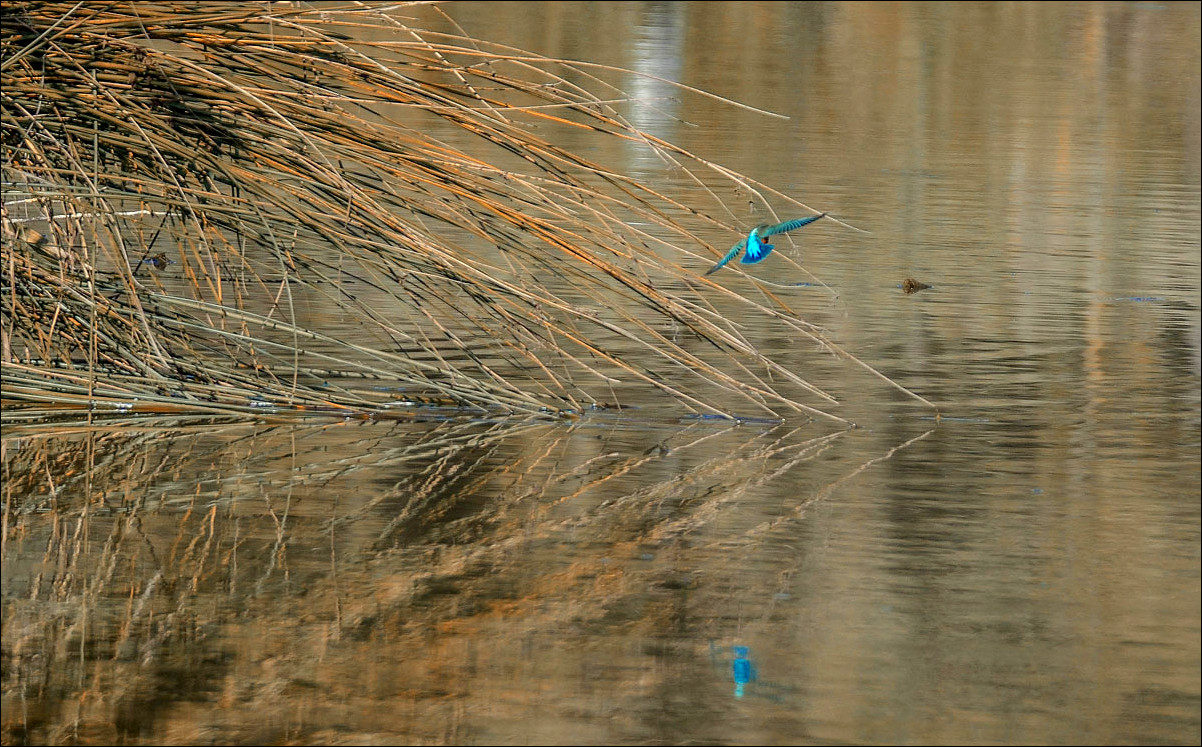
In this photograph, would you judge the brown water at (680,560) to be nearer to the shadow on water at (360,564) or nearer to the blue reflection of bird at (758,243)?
the shadow on water at (360,564)

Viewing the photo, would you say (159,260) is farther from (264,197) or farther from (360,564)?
(360,564)

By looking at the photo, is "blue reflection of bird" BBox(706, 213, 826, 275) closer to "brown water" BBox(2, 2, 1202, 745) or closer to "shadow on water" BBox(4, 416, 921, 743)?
"brown water" BBox(2, 2, 1202, 745)

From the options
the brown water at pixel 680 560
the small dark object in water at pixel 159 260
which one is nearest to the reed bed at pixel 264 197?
the brown water at pixel 680 560

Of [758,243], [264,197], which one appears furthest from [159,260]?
[758,243]

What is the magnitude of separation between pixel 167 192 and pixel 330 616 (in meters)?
1.90

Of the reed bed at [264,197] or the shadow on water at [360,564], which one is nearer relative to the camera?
the shadow on water at [360,564]

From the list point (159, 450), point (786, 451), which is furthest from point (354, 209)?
point (786, 451)

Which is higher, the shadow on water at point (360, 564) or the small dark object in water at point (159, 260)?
the shadow on water at point (360, 564)

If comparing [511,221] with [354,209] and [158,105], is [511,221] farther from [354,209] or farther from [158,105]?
[158,105]

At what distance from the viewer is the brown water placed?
3.25 metres

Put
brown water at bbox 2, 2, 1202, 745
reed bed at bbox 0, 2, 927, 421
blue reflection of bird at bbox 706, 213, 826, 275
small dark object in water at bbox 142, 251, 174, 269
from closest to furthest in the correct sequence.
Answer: brown water at bbox 2, 2, 1202, 745, reed bed at bbox 0, 2, 927, 421, blue reflection of bird at bbox 706, 213, 826, 275, small dark object in water at bbox 142, 251, 174, 269

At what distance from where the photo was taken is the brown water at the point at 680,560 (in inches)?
128

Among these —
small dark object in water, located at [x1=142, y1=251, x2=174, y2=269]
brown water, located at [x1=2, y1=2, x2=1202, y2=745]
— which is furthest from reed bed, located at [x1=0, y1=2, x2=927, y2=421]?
small dark object in water, located at [x1=142, y1=251, x2=174, y2=269]

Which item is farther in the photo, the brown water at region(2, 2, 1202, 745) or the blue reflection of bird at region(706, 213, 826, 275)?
the blue reflection of bird at region(706, 213, 826, 275)
